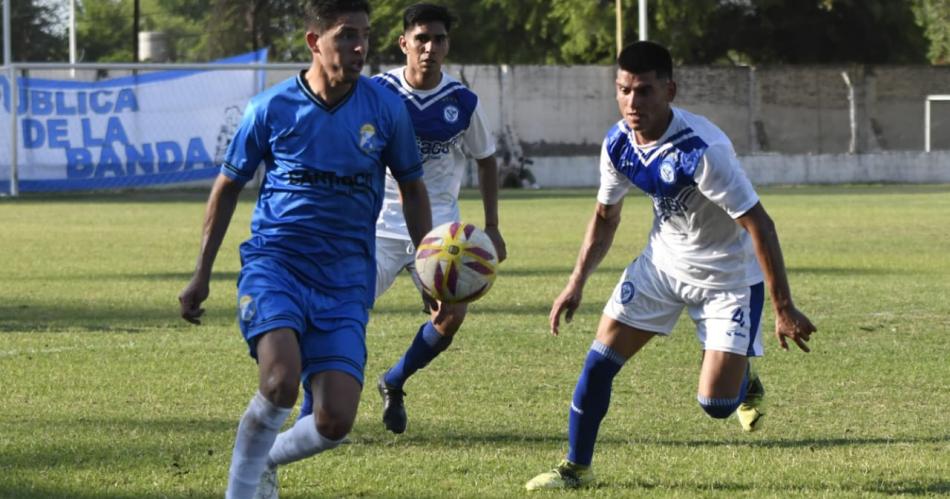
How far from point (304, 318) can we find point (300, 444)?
1.54 ft

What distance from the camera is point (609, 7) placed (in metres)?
50.9

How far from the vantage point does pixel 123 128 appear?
118 feet

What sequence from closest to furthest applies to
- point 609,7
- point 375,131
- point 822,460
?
point 375,131
point 822,460
point 609,7

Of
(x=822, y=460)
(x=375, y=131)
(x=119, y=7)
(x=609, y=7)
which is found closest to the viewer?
(x=375, y=131)

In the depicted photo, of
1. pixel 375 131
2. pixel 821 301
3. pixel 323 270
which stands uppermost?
pixel 375 131

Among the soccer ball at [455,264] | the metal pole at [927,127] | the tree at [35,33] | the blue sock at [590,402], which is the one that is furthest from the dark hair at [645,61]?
the tree at [35,33]

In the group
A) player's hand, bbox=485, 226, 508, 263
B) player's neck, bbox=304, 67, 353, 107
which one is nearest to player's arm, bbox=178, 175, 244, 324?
player's neck, bbox=304, 67, 353, 107

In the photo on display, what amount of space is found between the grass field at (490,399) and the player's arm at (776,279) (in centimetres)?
66

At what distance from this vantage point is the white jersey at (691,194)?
6.48 metres

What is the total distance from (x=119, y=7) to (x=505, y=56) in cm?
5031

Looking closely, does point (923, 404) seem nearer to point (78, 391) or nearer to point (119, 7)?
point (78, 391)

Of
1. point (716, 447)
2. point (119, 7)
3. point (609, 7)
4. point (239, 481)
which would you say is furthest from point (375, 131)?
point (119, 7)

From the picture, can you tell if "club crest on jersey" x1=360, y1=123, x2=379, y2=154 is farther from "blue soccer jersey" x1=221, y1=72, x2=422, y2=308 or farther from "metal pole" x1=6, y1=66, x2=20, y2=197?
"metal pole" x1=6, y1=66, x2=20, y2=197

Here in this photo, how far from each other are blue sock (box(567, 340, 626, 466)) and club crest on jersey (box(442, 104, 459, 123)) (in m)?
2.20
